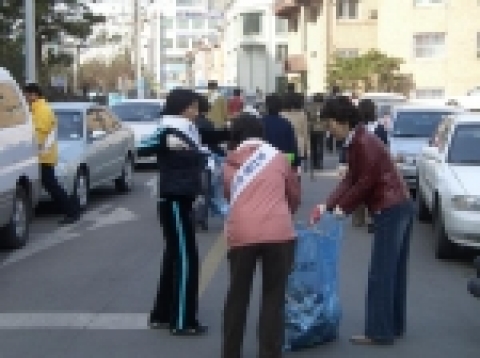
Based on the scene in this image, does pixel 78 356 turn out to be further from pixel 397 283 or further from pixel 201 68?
pixel 201 68

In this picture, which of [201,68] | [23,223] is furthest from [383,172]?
[201,68]

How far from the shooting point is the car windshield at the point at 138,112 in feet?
80.1

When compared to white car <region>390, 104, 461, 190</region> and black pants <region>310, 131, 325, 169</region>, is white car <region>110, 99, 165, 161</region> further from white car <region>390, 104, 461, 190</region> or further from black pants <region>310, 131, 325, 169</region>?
white car <region>390, 104, 461, 190</region>

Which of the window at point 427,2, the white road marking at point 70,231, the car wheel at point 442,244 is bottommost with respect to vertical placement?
the white road marking at point 70,231

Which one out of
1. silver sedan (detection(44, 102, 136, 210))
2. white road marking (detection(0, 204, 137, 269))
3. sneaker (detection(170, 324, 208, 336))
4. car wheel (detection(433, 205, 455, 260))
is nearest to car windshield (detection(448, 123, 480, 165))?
car wheel (detection(433, 205, 455, 260))

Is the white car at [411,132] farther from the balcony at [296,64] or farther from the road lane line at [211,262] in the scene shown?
the balcony at [296,64]

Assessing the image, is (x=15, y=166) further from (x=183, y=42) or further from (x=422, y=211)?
(x=183, y=42)

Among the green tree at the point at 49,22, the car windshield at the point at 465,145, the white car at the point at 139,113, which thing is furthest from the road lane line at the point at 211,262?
the green tree at the point at 49,22

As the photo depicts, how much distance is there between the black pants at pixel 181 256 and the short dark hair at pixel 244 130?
117 cm

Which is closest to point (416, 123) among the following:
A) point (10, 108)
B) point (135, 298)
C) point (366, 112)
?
point (10, 108)

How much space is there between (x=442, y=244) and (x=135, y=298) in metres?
3.75

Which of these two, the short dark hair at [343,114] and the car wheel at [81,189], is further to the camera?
the car wheel at [81,189]

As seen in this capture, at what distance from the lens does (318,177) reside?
72.3 feet

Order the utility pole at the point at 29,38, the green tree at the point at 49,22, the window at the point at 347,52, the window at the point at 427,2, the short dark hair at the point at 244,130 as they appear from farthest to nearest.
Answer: the window at the point at 347,52
the window at the point at 427,2
the green tree at the point at 49,22
the utility pole at the point at 29,38
the short dark hair at the point at 244,130
